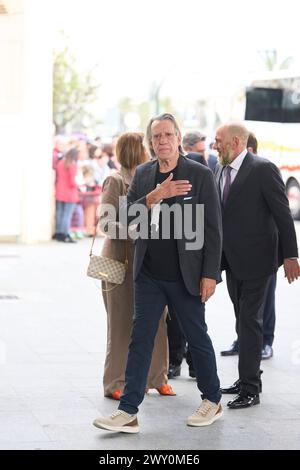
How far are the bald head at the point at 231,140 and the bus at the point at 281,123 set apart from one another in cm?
2018

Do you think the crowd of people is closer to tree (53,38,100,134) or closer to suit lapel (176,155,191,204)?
suit lapel (176,155,191,204)

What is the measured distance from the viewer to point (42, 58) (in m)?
17.9

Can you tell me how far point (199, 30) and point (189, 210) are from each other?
37237mm

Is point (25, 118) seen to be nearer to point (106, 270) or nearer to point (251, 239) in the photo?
point (106, 270)

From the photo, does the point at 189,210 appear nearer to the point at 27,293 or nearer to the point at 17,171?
the point at 27,293

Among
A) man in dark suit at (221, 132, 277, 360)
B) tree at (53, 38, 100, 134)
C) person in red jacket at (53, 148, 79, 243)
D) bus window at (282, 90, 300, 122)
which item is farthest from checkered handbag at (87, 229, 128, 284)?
tree at (53, 38, 100, 134)

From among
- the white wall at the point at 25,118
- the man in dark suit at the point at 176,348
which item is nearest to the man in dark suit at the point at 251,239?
the man in dark suit at the point at 176,348

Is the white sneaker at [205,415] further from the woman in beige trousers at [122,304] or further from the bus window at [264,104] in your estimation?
the bus window at [264,104]

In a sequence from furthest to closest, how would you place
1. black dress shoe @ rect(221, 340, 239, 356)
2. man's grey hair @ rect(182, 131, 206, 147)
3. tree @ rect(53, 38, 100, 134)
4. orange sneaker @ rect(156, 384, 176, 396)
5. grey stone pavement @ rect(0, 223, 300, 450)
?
tree @ rect(53, 38, 100, 134), man's grey hair @ rect(182, 131, 206, 147), black dress shoe @ rect(221, 340, 239, 356), orange sneaker @ rect(156, 384, 176, 396), grey stone pavement @ rect(0, 223, 300, 450)

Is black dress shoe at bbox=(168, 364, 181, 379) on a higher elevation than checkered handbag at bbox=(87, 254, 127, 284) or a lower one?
lower

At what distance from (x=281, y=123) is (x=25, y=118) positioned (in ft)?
39.9

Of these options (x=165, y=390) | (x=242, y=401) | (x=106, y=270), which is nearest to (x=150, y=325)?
(x=106, y=270)

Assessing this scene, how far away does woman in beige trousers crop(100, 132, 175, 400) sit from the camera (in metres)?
6.79

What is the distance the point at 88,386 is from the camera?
7.29 meters
